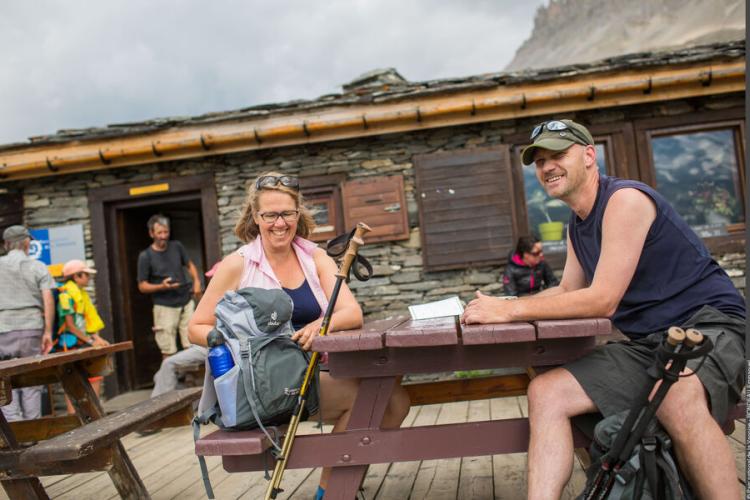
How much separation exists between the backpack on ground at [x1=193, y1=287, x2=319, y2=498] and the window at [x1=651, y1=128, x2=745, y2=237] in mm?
5706

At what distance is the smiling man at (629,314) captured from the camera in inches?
75.5

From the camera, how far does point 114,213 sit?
7.55 meters

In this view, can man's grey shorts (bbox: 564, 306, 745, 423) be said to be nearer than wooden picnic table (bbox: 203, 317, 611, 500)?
Yes

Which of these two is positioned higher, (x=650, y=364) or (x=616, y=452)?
(x=650, y=364)

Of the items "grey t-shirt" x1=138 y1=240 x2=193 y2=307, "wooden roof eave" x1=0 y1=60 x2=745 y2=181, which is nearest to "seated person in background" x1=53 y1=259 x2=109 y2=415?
"grey t-shirt" x1=138 y1=240 x2=193 y2=307

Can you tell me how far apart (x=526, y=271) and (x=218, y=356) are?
4.47 meters

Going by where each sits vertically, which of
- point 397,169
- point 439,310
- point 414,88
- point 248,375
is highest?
point 414,88

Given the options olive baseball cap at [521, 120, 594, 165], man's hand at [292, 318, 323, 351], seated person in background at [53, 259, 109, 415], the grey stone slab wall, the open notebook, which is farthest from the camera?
the grey stone slab wall

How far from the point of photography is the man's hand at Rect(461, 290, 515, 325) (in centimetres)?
211

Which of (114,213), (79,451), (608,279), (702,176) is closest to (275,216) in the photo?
(79,451)

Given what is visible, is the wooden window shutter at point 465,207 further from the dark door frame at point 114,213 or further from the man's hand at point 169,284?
the man's hand at point 169,284

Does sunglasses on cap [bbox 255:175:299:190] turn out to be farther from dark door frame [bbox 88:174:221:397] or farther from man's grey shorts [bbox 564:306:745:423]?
dark door frame [bbox 88:174:221:397]

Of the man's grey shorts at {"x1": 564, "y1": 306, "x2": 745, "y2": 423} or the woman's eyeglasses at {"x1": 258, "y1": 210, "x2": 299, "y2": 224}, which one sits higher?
the woman's eyeglasses at {"x1": 258, "y1": 210, "x2": 299, "y2": 224}

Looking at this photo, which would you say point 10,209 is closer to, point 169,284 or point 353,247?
point 169,284
